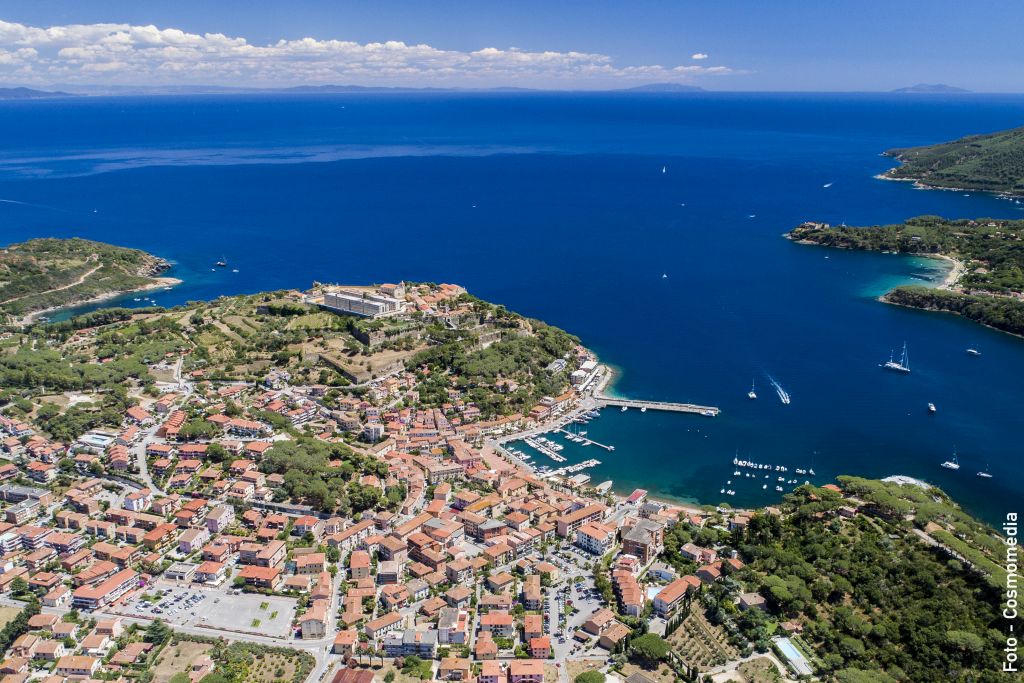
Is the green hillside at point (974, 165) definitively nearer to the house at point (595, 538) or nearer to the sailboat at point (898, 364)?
the sailboat at point (898, 364)

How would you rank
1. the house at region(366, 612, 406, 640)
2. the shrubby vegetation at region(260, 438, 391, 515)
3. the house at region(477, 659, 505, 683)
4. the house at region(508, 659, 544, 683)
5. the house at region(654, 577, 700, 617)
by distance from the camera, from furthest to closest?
the shrubby vegetation at region(260, 438, 391, 515) < the house at region(654, 577, 700, 617) < the house at region(366, 612, 406, 640) < the house at region(508, 659, 544, 683) < the house at region(477, 659, 505, 683)

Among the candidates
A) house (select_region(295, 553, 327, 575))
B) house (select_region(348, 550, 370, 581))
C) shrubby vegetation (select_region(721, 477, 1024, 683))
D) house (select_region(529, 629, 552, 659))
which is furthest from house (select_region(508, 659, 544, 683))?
house (select_region(295, 553, 327, 575))

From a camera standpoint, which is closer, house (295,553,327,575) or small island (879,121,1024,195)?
Result: house (295,553,327,575)

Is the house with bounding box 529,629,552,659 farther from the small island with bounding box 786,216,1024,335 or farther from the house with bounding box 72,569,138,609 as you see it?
the small island with bounding box 786,216,1024,335

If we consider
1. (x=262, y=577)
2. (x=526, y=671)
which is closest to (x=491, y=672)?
(x=526, y=671)

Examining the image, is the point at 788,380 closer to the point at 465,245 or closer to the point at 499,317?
the point at 499,317
